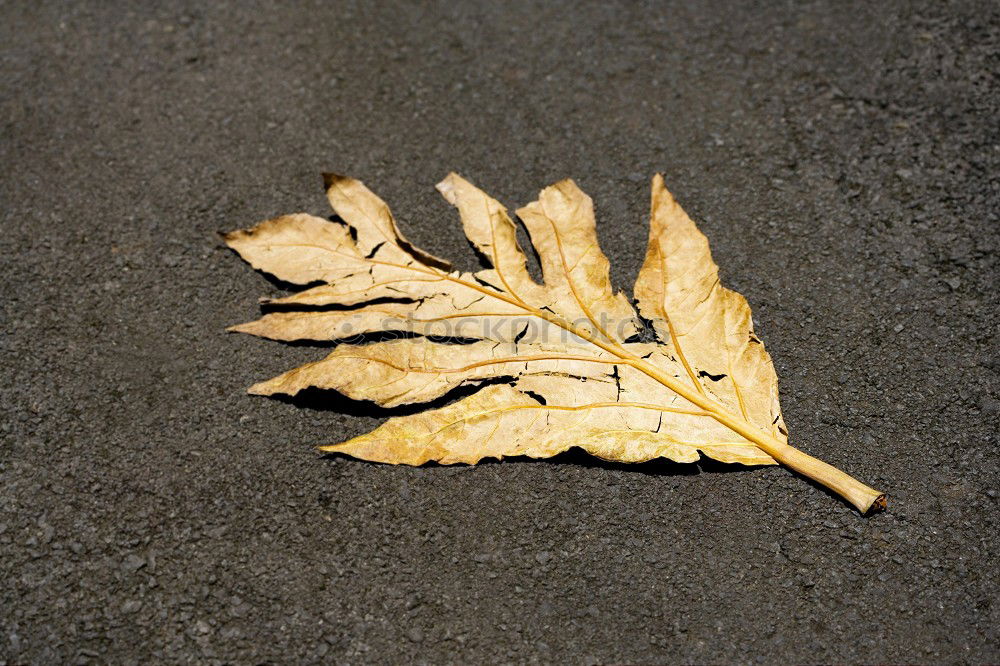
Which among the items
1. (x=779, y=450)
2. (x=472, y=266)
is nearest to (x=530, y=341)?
(x=472, y=266)

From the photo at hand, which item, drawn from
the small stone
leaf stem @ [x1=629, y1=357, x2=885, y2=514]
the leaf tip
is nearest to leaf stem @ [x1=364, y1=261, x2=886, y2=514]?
leaf stem @ [x1=629, y1=357, x2=885, y2=514]

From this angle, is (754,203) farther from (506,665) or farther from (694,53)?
(506,665)

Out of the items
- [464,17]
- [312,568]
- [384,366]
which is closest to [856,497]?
[384,366]

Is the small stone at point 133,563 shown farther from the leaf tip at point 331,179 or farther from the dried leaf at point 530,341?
the leaf tip at point 331,179

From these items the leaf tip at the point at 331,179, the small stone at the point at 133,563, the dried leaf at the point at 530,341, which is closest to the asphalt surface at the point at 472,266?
the small stone at the point at 133,563

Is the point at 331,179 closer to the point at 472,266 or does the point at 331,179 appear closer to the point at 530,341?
the point at 472,266
